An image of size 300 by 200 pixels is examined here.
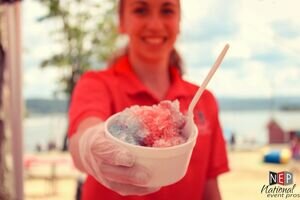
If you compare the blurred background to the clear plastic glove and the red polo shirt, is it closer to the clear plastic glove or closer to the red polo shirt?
the red polo shirt

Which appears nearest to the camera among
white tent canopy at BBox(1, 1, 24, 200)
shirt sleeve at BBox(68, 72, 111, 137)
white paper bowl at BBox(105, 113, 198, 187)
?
white paper bowl at BBox(105, 113, 198, 187)

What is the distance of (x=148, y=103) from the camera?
1.87 feet

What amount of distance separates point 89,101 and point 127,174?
13 cm

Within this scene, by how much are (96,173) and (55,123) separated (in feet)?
1.16

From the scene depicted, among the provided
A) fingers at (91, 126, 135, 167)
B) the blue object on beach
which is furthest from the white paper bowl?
the blue object on beach

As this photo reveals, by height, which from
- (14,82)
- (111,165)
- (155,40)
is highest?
(155,40)

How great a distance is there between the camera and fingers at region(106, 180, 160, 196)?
0.50 meters

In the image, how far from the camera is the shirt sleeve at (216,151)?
1.94 ft

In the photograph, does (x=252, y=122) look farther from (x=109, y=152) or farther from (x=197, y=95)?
(x=109, y=152)

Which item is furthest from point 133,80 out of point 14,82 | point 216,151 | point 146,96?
point 14,82

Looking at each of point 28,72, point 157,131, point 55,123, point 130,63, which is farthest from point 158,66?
point 28,72

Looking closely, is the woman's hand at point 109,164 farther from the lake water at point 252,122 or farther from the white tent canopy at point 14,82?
the white tent canopy at point 14,82

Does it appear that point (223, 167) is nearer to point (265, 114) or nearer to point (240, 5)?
point (265, 114)

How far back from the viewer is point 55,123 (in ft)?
2.78
